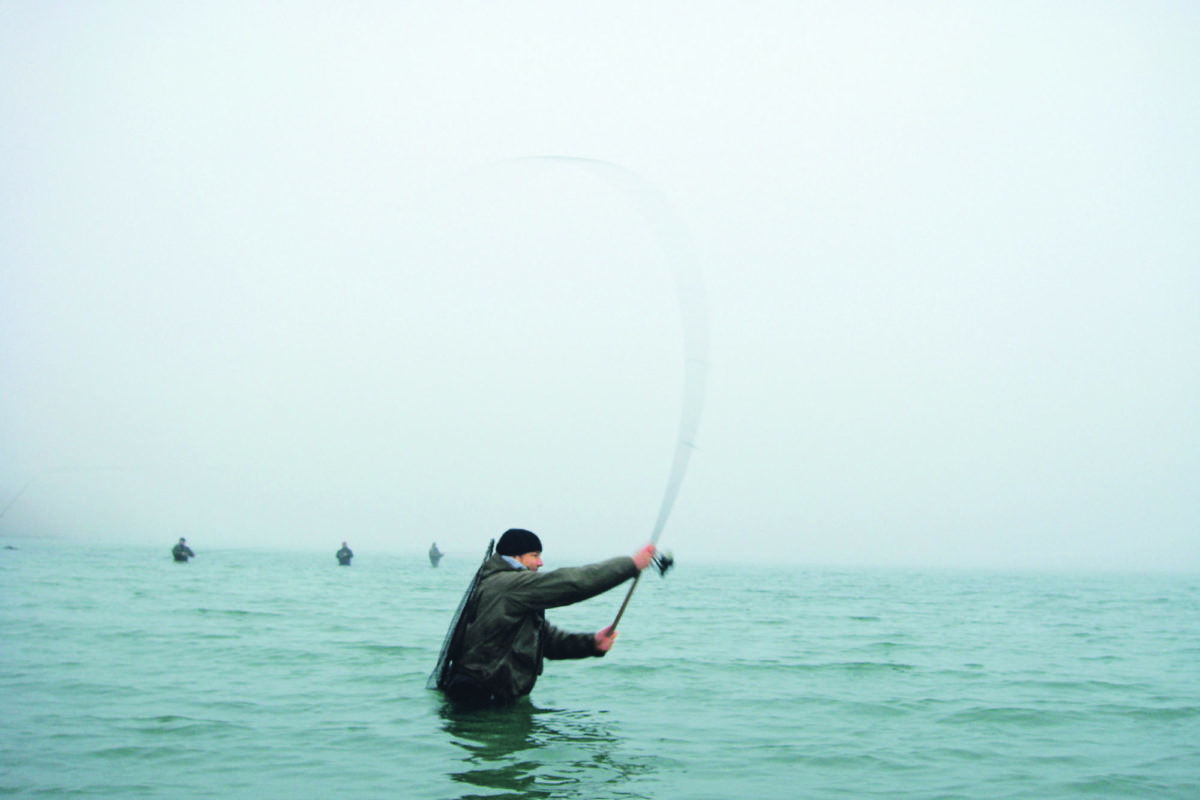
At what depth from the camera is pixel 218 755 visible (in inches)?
285

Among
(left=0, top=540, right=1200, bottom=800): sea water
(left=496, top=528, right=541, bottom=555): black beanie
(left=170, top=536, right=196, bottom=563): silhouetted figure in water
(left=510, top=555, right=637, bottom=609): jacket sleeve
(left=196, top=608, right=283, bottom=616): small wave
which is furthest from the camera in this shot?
(left=170, top=536, right=196, bottom=563): silhouetted figure in water

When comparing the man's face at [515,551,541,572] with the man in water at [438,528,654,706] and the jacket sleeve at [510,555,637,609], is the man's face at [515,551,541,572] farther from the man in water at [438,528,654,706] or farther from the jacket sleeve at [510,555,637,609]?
the jacket sleeve at [510,555,637,609]

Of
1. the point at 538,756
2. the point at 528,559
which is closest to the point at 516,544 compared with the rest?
the point at 528,559

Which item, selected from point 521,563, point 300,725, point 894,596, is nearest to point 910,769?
point 521,563

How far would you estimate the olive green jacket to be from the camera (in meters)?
7.52

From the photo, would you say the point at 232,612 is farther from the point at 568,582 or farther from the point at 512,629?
the point at 568,582

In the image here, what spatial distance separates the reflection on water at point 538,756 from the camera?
20.8 feet

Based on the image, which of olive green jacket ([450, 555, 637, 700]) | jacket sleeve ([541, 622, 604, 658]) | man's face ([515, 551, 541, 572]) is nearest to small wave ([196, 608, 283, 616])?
olive green jacket ([450, 555, 637, 700])

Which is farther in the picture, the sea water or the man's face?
the man's face

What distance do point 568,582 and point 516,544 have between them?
2.96 ft

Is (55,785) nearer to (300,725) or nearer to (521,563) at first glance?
(300,725)

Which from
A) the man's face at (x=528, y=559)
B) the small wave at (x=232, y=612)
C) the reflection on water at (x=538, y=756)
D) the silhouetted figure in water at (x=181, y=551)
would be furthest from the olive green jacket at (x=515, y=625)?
the silhouetted figure in water at (x=181, y=551)

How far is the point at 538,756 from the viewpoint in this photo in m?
7.12

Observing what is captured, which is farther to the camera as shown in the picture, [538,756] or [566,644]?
[566,644]
